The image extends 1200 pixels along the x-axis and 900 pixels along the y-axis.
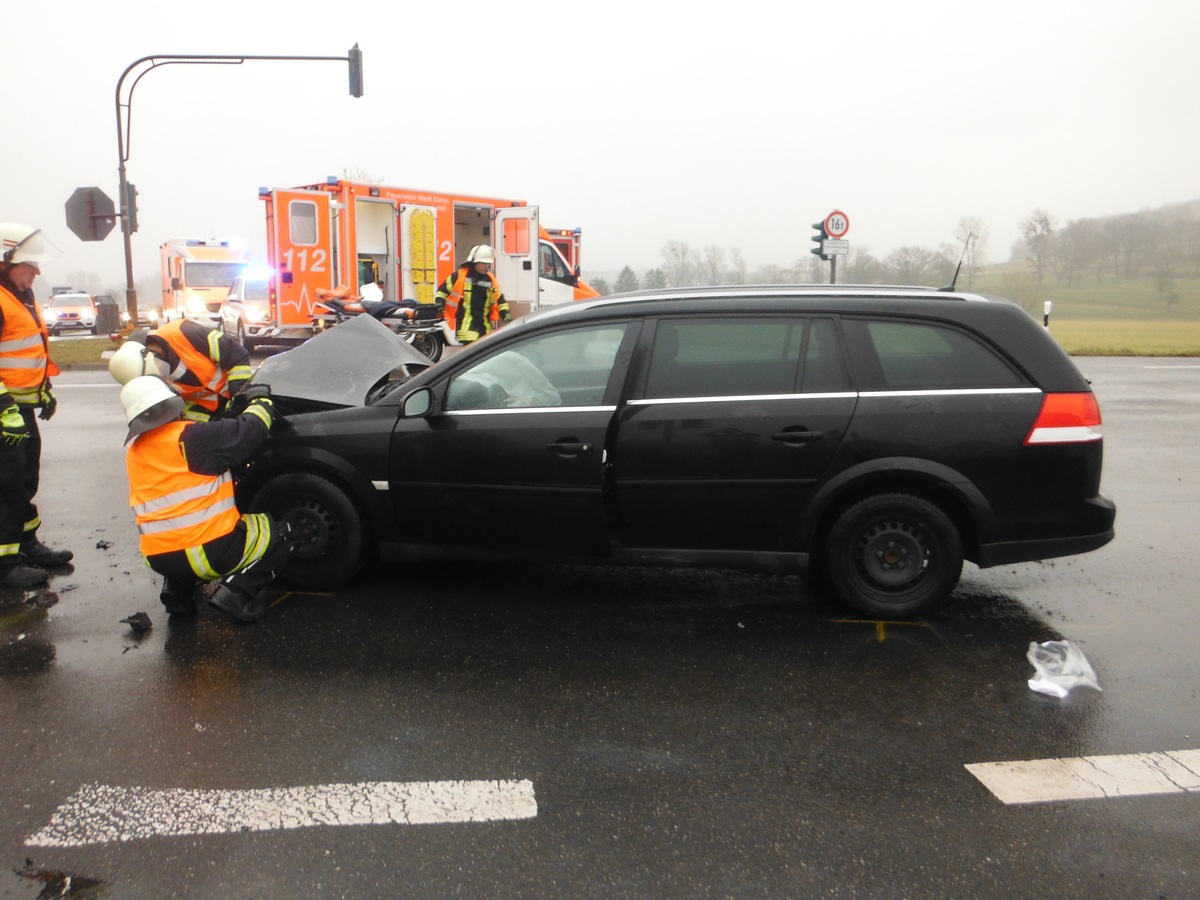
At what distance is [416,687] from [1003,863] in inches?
89.2

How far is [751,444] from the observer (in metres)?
4.49

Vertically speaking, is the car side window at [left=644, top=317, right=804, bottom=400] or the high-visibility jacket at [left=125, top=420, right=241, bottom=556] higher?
the car side window at [left=644, top=317, right=804, bottom=400]

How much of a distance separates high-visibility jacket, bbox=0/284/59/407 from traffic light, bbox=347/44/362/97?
15801 mm

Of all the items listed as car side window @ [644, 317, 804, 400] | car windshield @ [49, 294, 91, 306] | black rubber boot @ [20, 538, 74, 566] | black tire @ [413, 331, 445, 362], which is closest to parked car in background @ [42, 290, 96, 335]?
car windshield @ [49, 294, 91, 306]

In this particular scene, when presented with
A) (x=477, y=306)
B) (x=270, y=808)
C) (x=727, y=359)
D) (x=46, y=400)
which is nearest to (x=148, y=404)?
(x=46, y=400)

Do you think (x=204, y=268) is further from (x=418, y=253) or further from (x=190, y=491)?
(x=190, y=491)

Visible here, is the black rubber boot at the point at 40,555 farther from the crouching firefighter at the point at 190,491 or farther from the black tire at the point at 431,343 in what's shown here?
the black tire at the point at 431,343

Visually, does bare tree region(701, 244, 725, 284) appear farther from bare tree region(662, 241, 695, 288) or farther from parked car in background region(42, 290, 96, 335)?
parked car in background region(42, 290, 96, 335)

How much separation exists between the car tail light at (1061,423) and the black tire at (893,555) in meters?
0.57

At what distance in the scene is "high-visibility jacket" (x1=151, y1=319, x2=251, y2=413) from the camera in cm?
486

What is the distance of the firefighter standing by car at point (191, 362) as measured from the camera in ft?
15.3

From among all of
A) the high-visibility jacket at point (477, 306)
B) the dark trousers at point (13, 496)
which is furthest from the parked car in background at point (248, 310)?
the dark trousers at point (13, 496)

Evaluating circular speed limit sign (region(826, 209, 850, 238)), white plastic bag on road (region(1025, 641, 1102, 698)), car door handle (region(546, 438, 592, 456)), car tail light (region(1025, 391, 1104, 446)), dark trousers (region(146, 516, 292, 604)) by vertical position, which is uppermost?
circular speed limit sign (region(826, 209, 850, 238))

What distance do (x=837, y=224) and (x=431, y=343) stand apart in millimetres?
8264
